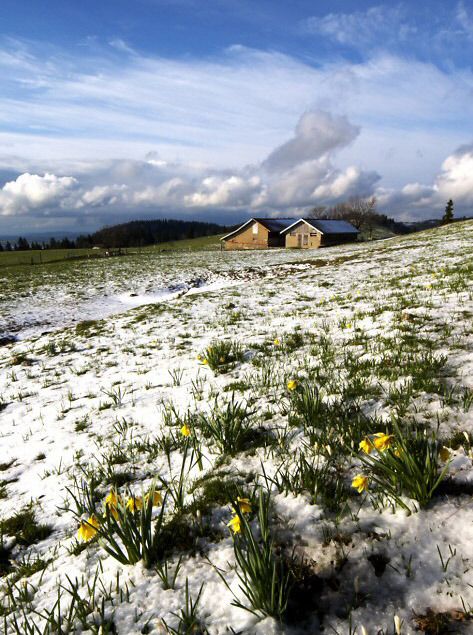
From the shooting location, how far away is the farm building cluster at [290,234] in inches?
2322

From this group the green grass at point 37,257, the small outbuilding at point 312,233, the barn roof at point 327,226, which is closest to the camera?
the green grass at point 37,257

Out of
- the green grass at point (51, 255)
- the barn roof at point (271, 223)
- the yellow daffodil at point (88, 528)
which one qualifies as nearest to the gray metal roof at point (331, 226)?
the barn roof at point (271, 223)

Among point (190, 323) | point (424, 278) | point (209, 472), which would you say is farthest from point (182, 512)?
point (424, 278)

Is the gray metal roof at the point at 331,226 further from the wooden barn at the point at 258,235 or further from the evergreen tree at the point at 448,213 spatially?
the evergreen tree at the point at 448,213

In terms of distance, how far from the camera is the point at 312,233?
2320 inches

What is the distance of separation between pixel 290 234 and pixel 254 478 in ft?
203

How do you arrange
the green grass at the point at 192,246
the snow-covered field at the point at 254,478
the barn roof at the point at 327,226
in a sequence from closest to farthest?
the snow-covered field at the point at 254,478 < the barn roof at the point at 327,226 < the green grass at the point at 192,246

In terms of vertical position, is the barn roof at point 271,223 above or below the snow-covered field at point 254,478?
above

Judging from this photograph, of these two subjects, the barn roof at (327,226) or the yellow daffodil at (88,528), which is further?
the barn roof at (327,226)

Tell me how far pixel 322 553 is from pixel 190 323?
7.78 m

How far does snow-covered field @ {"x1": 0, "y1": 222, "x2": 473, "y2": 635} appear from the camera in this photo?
2020 millimetres

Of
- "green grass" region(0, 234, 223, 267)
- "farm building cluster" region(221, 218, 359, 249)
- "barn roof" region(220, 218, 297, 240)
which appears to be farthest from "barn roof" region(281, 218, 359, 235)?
"green grass" region(0, 234, 223, 267)

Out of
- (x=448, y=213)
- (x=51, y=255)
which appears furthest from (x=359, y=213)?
(x=51, y=255)

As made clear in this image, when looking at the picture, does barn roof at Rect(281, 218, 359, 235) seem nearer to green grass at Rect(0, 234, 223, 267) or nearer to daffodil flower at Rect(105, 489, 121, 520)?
green grass at Rect(0, 234, 223, 267)
